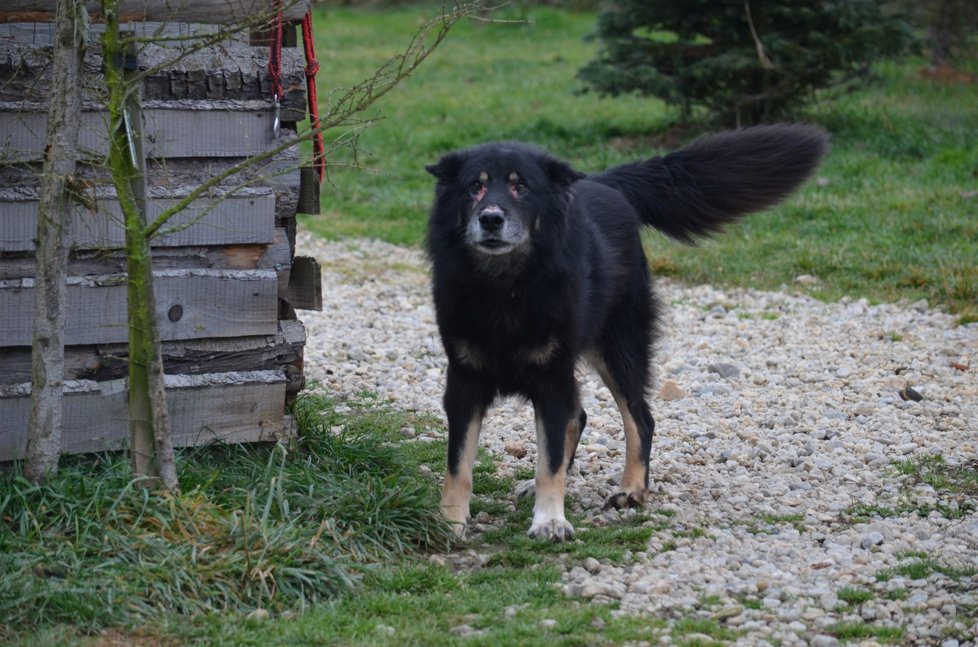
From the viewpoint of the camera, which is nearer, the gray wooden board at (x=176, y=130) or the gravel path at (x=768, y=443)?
the gravel path at (x=768, y=443)

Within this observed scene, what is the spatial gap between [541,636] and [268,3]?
2.87 meters

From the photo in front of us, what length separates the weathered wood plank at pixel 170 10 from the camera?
470 cm

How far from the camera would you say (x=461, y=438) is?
203 inches

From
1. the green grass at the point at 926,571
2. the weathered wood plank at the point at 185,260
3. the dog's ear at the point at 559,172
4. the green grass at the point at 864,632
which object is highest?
the dog's ear at the point at 559,172

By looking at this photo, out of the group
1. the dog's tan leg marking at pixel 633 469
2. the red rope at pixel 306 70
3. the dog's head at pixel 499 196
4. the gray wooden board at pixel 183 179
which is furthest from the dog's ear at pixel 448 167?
Answer: the dog's tan leg marking at pixel 633 469

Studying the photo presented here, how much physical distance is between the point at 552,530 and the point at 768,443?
1.88 metres

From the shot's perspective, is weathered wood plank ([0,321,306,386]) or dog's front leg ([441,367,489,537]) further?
dog's front leg ([441,367,489,537])

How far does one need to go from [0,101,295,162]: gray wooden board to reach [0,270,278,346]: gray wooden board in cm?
52

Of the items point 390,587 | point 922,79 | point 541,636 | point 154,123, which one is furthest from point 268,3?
point 922,79

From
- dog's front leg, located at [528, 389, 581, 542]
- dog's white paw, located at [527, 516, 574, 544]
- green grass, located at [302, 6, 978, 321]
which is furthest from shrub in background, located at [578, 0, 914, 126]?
dog's white paw, located at [527, 516, 574, 544]

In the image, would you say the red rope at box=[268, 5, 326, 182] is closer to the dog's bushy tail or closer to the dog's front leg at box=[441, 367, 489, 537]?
the dog's front leg at box=[441, 367, 489, 537]

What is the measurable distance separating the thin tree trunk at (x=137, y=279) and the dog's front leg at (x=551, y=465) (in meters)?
1.51

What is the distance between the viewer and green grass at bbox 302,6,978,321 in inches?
394

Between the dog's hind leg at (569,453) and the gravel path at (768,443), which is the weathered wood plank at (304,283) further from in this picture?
the gravel path at (768,443)
